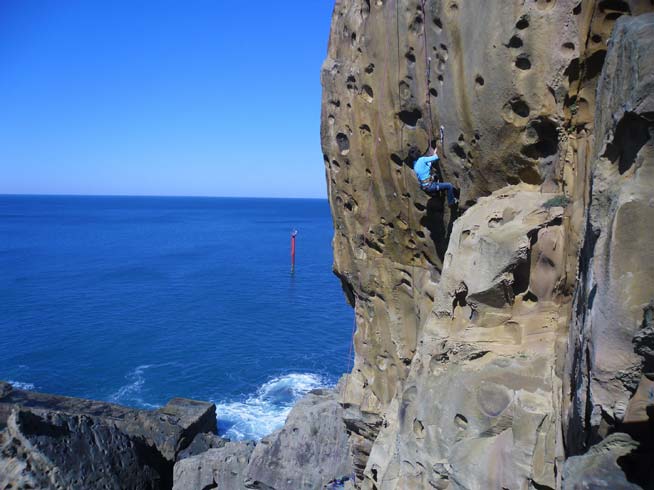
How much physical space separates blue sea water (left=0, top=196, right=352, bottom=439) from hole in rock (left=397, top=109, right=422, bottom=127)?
1766cm

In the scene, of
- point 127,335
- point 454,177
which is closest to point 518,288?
point 454,177

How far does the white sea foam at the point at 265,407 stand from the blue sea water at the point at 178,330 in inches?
2.1

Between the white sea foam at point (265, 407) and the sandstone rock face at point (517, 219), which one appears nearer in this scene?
the sandstone rock face at point (517, 219)

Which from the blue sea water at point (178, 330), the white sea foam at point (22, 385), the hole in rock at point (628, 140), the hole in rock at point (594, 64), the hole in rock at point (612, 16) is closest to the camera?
the hole in rock at point (628, 140)

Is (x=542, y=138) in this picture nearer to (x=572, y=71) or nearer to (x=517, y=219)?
(x=572, y=71)

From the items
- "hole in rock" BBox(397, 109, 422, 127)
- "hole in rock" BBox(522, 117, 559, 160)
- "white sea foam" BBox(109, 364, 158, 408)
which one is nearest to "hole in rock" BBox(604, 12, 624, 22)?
"hole in rock" BBox(522, 117, 559, 160)

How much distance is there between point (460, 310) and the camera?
21.4ft

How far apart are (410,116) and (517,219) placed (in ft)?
9.25

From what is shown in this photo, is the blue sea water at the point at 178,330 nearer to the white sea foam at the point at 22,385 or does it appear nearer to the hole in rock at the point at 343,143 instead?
the white sea foam at the point at 22,385

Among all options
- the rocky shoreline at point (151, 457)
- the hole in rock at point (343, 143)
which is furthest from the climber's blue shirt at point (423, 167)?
the rocky shoreline at point (151, 457)

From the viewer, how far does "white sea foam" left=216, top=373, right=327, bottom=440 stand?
73.8 ft

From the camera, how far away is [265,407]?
24547mm

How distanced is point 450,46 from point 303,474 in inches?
415

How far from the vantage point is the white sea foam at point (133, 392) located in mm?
24328
